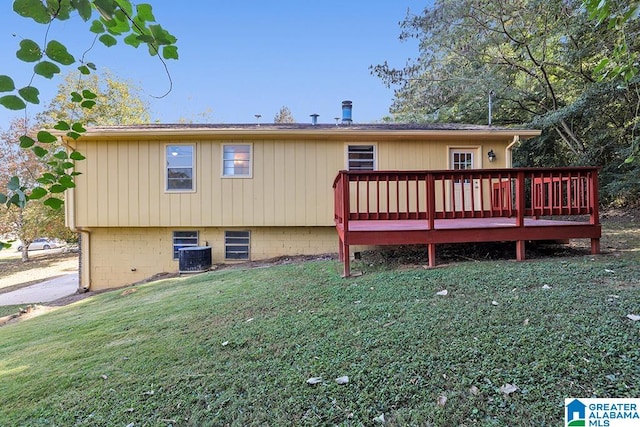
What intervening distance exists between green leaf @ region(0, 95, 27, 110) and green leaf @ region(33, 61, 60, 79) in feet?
0.34

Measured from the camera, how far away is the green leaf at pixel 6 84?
891 millimetres

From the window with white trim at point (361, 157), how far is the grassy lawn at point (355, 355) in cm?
405

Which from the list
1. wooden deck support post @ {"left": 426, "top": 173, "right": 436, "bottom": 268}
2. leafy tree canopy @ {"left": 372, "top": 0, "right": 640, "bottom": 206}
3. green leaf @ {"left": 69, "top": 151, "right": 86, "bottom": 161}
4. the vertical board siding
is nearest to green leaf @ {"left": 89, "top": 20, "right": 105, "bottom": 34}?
green leaf @ {"left": 69, "top": 151, "right": 86, "bottom": 161}

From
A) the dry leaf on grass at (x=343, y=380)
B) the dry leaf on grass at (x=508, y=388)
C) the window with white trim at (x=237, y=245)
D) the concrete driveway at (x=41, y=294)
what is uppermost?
the window with white trim at (x=237, y=245)

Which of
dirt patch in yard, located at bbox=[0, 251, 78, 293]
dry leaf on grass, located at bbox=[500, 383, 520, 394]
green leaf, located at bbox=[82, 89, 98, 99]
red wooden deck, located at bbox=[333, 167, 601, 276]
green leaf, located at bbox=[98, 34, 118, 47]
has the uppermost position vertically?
green leaf, located at bbox=[98, 34, 118, 47]

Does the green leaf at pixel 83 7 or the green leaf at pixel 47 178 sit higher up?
the green leaf at pixel 83 7

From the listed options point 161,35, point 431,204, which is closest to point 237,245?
point 431,204

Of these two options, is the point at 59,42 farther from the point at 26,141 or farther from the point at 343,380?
the point at 343,380

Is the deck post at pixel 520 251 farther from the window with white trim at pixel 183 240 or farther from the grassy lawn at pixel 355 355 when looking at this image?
the window with white trim at pixel 183 240

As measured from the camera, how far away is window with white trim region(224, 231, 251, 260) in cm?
759

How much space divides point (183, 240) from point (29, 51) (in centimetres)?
719

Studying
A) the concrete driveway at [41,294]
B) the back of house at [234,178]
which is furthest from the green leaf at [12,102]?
the concrete driveway at [41,294]

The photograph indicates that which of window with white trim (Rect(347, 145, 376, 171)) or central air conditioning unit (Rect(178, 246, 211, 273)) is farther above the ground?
window with white trim (Rect(347, 145, 376, 171))

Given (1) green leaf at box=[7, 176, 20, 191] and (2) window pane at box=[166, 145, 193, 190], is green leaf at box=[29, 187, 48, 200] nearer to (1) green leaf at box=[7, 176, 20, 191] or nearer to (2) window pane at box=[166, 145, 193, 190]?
(1) green leaf at box=[7, 176, 20, 191]
